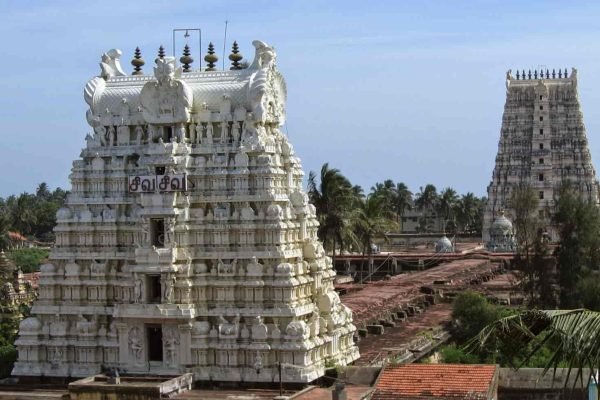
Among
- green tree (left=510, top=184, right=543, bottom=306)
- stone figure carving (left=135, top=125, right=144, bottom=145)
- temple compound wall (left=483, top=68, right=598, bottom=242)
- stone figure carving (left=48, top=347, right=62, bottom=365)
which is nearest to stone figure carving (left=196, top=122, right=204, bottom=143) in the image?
stone figure carving (left=135, top=125, right=144, bottom=145)

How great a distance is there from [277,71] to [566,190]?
20.0m

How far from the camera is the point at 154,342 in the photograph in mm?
38812

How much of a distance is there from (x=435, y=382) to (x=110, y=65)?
53.7 ft

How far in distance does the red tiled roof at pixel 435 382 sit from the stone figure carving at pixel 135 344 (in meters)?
8.71

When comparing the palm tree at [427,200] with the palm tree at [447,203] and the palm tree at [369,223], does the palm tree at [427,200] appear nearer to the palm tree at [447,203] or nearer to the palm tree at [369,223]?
the palm tree at [447,203]

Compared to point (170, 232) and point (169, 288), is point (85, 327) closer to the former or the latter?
point (169, 288)

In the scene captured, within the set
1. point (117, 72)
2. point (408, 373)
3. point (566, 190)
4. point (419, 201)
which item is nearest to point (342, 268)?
point (566, 190)

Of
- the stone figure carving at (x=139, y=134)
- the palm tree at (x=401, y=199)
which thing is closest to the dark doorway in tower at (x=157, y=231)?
the stone figure carving at (x=139, y=134)

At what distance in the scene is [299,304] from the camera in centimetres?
3816

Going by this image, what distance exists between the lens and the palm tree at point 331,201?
6775 centimetres

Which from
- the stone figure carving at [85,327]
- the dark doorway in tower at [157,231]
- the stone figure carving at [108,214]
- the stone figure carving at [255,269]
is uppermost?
the stone figure carving at [108,214]

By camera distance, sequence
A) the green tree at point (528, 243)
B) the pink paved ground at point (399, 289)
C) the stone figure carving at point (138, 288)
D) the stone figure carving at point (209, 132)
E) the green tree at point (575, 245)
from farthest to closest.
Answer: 1. the pink paved ground at point (399, 289)
2. the green tree at point (528, 243)
3. the green tree at point (575, 245)
4. the stone figure carving at point (209, 132)
5. the stone figure carving at point (138, 288)

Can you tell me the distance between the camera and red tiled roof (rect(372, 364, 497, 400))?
32188 mm

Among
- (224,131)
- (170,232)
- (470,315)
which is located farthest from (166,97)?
(470,315)
